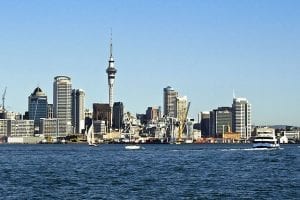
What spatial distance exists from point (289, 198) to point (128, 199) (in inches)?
559

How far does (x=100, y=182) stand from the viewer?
89.3 metres

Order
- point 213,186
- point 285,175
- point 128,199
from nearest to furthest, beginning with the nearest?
1. point 128,199
2. point 213,186
3. point 285,175

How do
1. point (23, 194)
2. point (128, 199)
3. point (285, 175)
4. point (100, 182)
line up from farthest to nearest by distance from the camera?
point (285, 175)
point (100, 182)
point (23, 194)
point (128, 199)

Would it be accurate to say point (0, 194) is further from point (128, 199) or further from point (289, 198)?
point (289, 198)

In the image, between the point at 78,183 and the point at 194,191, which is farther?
the point at 78,183

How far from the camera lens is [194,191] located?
77.5 m

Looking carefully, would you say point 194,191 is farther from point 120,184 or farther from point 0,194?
point 0,194

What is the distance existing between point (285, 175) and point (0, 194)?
4035 centimetres

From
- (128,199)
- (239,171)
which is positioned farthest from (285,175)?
(128,199)

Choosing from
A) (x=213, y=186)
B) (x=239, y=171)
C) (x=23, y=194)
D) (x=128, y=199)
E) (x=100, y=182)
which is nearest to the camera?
(x=128, y=199)

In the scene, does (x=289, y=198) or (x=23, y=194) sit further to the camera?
(x=23, y=194)

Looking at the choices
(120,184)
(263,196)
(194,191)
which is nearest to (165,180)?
(120,184)

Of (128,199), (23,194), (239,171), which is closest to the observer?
(128,199)

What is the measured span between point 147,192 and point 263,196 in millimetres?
11291
